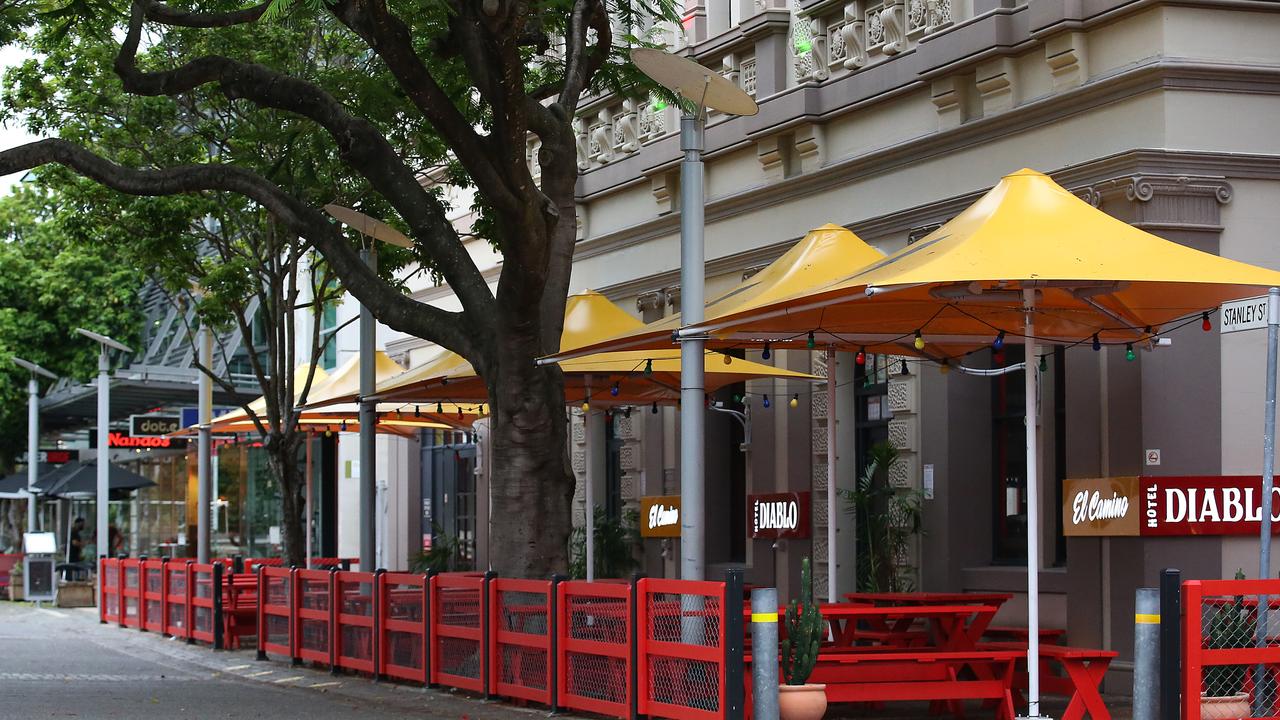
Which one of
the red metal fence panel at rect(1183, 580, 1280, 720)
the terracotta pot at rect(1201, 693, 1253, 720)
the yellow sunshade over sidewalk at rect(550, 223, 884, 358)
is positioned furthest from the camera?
the yellow sunshade over sidewalk at rect(550, 223, 884, 358)

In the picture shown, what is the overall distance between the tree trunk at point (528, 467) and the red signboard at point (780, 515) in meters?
4.19

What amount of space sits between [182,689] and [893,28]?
960 cm

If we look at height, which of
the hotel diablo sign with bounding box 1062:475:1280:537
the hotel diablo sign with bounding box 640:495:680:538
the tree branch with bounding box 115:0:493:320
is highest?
the tree branch with bounding box 115:0:493:320

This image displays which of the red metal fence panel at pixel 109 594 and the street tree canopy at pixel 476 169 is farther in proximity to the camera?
the red metal fence panel at pixel 109 594

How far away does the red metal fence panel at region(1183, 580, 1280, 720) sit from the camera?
9594 mm

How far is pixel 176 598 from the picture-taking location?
77.2 ft

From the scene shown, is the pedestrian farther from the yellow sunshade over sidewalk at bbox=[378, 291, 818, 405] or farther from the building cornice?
the building cornice

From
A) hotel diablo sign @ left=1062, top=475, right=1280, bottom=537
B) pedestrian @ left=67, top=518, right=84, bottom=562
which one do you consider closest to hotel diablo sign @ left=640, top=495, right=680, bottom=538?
hotel diablo sign @ left=1062, top=475, right=1280, bottom=537

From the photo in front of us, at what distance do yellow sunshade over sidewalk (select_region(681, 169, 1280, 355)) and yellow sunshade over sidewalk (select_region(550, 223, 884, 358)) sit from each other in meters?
0.60

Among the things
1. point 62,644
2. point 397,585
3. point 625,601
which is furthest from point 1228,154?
point 62,644

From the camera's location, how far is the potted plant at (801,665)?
11.1 meters

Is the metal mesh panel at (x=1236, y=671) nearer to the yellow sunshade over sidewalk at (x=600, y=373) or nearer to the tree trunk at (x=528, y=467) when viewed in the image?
the tree trunk at (x=528, y=467)

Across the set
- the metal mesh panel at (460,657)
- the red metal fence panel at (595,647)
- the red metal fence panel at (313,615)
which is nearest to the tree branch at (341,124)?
the metal mesh panel at (460,657)

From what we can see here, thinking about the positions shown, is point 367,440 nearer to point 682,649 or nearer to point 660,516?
point 660,516
